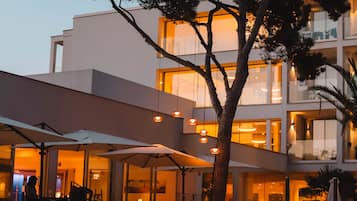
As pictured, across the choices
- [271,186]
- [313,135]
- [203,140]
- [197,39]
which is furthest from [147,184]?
[197,39]

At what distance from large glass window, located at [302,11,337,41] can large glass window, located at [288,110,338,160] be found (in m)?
3.24

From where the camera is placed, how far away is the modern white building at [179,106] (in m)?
20.1

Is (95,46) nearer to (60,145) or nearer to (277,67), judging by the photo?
(277,67)

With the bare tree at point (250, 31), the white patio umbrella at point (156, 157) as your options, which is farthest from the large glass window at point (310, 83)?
the white patio umbrella at point (156, 157)

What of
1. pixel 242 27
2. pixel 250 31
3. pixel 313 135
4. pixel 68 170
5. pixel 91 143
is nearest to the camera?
pixel 91 143

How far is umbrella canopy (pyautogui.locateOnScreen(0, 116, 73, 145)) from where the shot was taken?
12100 mm

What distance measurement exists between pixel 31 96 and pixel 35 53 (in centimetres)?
2562

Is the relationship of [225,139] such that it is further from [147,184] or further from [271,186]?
[271,186]

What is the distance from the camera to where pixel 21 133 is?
494 inches

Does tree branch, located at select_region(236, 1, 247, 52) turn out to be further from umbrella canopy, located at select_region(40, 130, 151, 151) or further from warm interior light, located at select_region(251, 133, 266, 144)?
warm interior light, located at select_region(251, 133, 266, 144)

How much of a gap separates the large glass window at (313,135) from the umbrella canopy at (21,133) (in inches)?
725

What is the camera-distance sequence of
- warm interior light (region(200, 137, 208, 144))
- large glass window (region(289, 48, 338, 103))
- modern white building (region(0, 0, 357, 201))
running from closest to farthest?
modern white building (region(0, 0, 357, 201))
warm interior light (region(200, 137, 208, 144))
large glass window (region(289, 48, 338, 103))

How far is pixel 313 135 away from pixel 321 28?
4.70m

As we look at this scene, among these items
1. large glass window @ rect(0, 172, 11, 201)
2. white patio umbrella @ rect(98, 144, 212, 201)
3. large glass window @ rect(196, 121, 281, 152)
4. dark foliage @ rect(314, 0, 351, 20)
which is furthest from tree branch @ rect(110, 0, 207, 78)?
large glass window @ rect(196, 121, 281, 152)
